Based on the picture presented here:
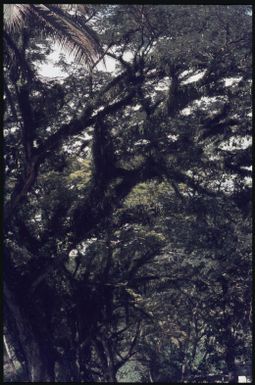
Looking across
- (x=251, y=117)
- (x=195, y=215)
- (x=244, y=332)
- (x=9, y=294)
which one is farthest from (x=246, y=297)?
(x=9, y=294)

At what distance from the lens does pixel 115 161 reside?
1490 centimetres

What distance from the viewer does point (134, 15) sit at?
14625 mm

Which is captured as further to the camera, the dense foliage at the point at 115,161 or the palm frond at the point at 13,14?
the dense foliage at the point at 115,161

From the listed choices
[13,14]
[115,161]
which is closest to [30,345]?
[115,161]

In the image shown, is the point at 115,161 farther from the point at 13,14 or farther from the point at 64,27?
the point at 13,14

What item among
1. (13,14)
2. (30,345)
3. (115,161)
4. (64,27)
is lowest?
(30,345)

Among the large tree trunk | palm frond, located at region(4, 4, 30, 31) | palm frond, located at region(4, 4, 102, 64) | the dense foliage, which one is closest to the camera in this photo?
palm frond, located at region(4, 4, 30, 31)

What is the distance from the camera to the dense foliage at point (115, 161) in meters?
14.4

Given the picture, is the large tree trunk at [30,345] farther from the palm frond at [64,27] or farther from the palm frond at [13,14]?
the palm frond at [13,14]

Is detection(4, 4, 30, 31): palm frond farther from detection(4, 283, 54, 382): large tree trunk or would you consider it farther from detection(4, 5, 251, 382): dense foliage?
detection(4, 283, 54, 382): large tree trunk

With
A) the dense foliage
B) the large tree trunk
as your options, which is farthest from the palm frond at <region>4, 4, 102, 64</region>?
the large tree trunk

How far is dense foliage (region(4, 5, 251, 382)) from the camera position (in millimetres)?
14438

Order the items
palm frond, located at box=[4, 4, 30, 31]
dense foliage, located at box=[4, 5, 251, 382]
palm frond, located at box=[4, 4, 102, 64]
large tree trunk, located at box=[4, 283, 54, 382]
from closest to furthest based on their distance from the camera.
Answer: palm frond, located at box=[4, 4, 30, 31]
palm frond, located at box=[4, 4, 102, 64]
dense foliage, located at box=[4, 5, 251, 382]
large tree trunk, located at box=[4, 283, 54, 382]

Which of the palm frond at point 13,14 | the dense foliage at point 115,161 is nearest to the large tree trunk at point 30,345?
the dense foliage at point 115,161
